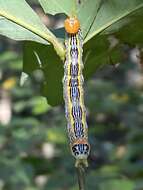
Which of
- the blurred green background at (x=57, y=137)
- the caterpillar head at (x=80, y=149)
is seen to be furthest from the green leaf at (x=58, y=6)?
the blurred green background at (x=57, y=137)

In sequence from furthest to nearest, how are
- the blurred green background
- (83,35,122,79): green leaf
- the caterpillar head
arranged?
the blurred green background < (83,35,122,79): green leaf < the caterpillar head

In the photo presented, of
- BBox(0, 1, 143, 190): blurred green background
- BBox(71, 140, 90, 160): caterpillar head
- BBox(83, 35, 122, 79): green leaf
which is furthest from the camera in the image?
BBox(0, 1, 143, 190): blurred green background

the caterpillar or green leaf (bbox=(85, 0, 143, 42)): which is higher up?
green leaf (bbox=(85, 0, 143, 42))

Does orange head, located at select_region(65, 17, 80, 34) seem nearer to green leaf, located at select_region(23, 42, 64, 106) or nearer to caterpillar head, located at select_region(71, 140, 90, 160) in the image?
green leaf, located at select_region(23, 42, 64, 106)

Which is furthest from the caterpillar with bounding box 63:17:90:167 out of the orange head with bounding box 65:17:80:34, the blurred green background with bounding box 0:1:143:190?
the blurred green background with bounding box 0:1:143:190

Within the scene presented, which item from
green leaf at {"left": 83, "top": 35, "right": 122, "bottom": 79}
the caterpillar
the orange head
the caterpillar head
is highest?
the orange head

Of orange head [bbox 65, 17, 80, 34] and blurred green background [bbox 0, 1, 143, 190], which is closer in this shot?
orange head [bbox 65, 17, 80, 34]
